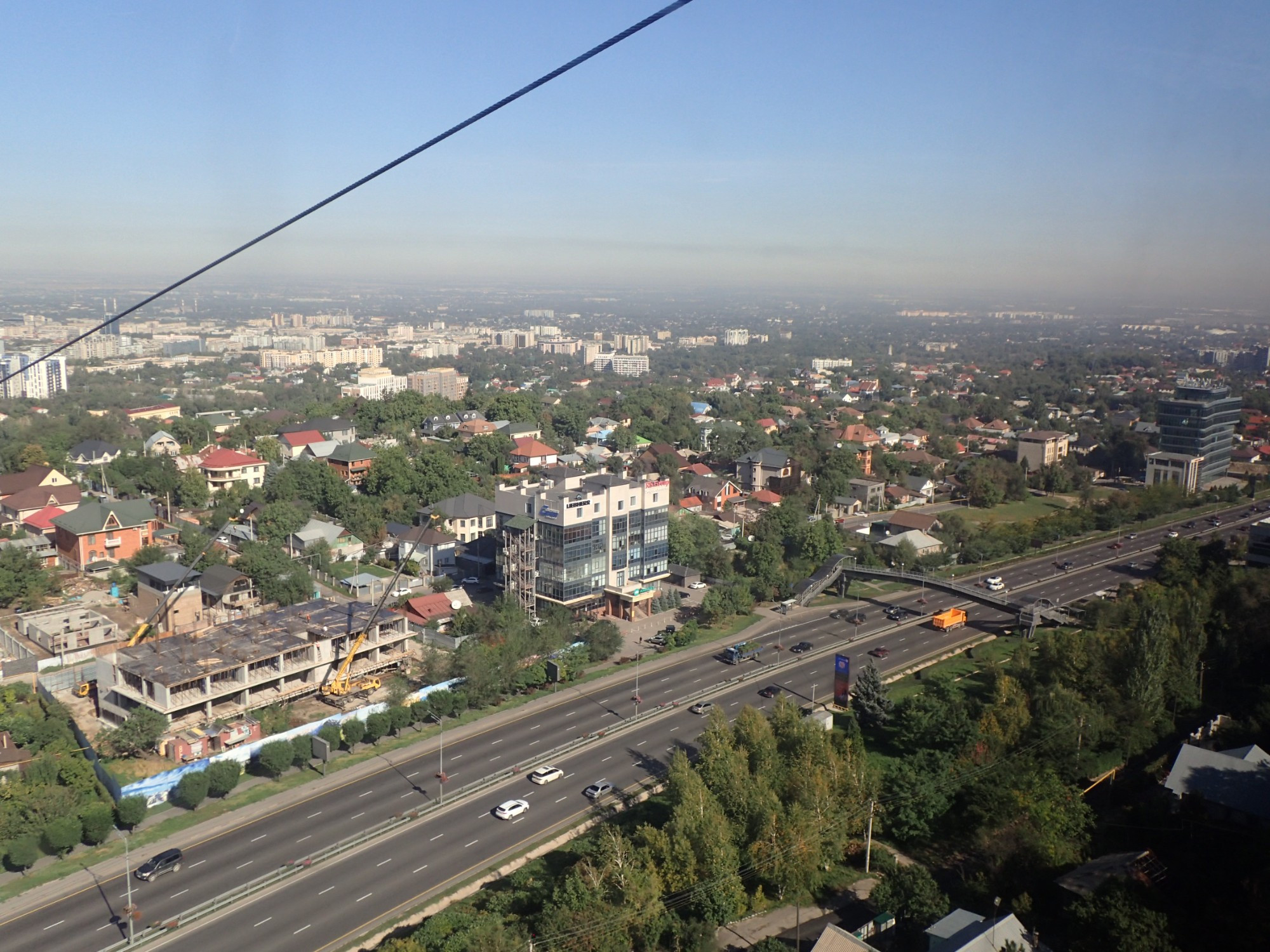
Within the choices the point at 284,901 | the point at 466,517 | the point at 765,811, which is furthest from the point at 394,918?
the point at 466,517

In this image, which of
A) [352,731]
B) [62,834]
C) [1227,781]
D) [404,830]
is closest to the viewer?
[62,834]

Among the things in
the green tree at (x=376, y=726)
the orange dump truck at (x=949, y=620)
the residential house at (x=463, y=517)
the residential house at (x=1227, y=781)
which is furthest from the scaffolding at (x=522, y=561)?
the residential house at (x=1227, y=781)

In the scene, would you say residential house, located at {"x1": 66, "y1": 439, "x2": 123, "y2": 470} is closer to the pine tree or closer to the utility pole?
the pine tree

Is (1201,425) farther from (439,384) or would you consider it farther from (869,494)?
(439,384)

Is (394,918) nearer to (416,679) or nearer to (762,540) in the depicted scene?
(416,679)

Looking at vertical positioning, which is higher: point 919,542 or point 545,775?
point 919,542

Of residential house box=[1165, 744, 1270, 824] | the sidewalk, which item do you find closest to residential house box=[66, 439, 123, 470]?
the sidewalk

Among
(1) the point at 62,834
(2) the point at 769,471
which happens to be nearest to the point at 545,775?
(1) the point at 62,834
